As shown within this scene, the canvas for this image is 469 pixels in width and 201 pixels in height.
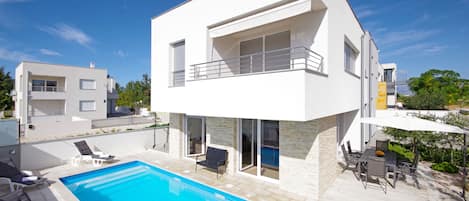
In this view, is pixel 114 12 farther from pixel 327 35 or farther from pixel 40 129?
pixel 327 35

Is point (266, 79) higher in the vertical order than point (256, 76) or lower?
lower

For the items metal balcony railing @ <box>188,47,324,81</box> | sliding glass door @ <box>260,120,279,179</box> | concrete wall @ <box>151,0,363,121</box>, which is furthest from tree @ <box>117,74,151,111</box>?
sliding glass door @ <box>260,120,279,179</box>

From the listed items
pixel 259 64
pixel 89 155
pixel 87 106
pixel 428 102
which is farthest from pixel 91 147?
pixel 428 102

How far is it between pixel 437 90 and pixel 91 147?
76.7m

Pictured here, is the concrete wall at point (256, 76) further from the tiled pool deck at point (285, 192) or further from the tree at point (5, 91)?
the tree at point (5, 91)

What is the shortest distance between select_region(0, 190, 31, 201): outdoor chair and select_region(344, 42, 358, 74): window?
1731 centimetres

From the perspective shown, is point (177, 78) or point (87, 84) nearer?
point (177, 78)

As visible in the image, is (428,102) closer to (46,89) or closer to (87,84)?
(87,84)

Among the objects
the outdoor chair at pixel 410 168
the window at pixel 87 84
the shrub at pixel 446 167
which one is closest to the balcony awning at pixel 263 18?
the outdoor chair at pixel 410 168

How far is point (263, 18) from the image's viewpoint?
8727 mm

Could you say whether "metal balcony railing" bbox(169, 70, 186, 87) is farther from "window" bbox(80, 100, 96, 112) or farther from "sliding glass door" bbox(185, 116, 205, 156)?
"window" bbox(80, 100, 96, 112)

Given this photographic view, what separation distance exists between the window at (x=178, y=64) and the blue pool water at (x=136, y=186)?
227 inches

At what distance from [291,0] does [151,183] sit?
461 inches

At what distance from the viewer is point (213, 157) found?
11.8 m
